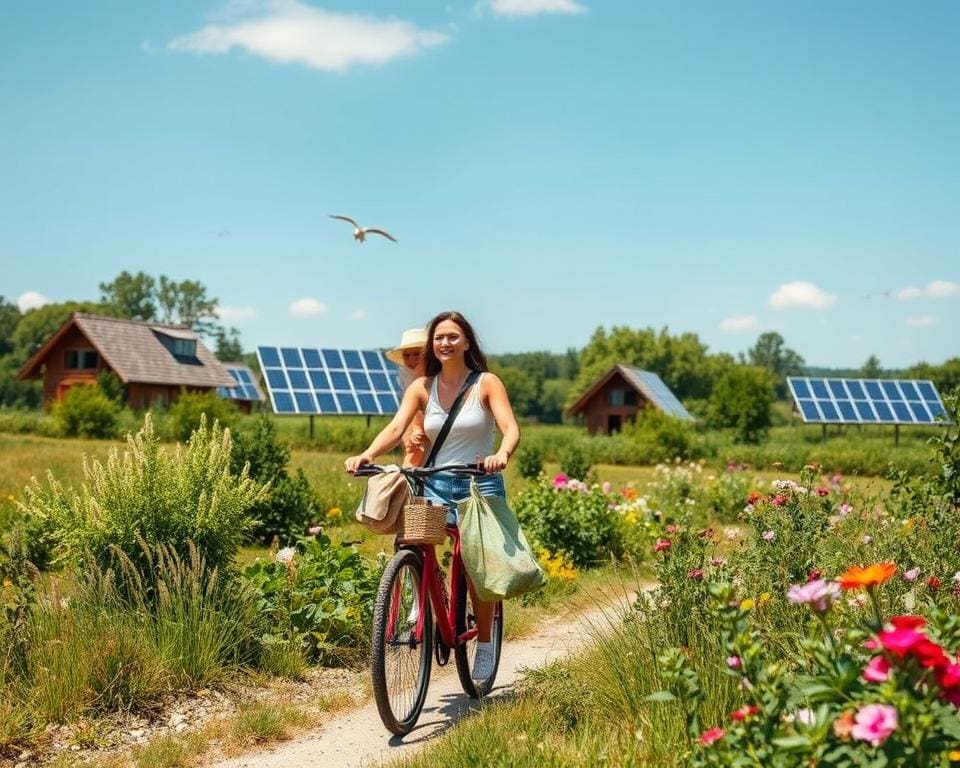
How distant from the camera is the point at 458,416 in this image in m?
5.55

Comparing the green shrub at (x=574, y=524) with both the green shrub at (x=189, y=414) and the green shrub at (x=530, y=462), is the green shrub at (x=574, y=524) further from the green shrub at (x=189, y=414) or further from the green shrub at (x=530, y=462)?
the green shrub at (x=189, y=414)

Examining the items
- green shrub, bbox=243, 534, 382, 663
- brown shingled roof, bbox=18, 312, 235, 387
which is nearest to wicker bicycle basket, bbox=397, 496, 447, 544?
green shrub, bbox=243, 534, 382, 663

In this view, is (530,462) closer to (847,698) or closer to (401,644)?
(401,644)

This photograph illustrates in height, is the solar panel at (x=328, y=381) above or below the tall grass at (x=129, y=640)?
above

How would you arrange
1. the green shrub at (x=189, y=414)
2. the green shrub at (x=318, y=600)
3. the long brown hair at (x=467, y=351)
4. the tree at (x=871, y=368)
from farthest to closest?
1. the tree at (x=871, y=368)
2. the green shrub at (x=189, y=414)
3. the green shrub at (x=318, y=600)
4. the long brown hair at (x=467, y=351)

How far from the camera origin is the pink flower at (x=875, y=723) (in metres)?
2.46

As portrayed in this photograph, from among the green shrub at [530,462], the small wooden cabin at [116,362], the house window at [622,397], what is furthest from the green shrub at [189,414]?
the house window at [622,397]

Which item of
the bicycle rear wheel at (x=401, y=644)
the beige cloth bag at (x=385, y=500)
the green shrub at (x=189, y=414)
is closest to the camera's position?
the bicycle rear wheel at (x=401, y=644)

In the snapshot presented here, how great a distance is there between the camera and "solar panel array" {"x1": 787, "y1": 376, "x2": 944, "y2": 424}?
3978 cm

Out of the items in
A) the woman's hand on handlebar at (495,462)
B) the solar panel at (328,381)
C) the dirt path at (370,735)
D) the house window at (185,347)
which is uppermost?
the house window at (185,347)

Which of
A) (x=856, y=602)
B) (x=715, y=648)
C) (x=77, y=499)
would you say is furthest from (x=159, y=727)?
(x=856, y=602)

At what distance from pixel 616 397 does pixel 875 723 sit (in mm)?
51451

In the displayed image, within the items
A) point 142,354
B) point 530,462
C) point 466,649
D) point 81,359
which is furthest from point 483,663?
point 81,359

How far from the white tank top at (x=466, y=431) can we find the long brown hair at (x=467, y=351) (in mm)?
158
